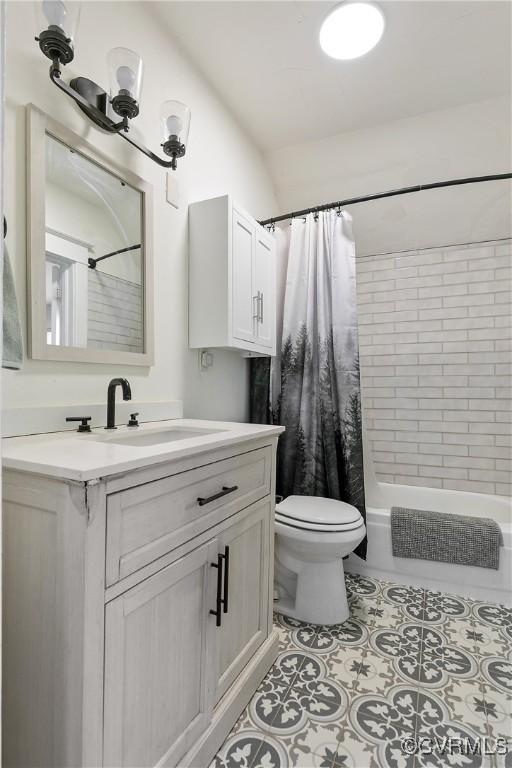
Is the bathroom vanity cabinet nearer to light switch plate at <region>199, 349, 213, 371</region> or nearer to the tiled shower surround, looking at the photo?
light switch plate at <region>199, 349, 213, 371</region>

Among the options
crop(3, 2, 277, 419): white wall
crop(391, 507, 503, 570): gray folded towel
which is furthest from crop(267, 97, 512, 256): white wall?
crop(391, 507, 503, 570): gray folded towel

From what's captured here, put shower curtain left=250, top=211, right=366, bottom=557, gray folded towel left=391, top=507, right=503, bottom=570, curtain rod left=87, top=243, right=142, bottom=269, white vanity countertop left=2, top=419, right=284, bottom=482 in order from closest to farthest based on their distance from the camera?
white vanity countertop left=2, top=419, right=284, bottom=482
curtain rod left=87, top=243, right=142, bottom=269
gray folded towel left=391, top=507, right=503, bottom=570
shower curtain left=250, top=211, right=366, bottom=557

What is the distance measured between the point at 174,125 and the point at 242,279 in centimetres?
68

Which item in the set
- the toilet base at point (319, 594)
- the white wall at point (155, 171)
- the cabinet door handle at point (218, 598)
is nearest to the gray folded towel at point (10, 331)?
the white wall at point (155, 171)

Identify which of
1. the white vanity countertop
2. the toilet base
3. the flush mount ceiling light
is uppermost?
the flush mount ceiling light

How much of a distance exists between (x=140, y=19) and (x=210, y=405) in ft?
5.38

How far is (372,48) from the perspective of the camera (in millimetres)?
1804

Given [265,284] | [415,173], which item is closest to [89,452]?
[265,284]

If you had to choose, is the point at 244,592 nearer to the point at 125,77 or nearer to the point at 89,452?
the point at 89,452

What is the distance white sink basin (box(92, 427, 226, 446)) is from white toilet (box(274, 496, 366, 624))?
2.17 feet

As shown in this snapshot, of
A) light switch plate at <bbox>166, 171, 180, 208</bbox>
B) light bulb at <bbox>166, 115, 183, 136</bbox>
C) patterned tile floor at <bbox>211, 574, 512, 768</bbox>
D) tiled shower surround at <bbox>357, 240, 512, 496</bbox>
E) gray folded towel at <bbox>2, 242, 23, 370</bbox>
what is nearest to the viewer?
gray folded towel at <bbox>2, 242, 23, 370</bbox>

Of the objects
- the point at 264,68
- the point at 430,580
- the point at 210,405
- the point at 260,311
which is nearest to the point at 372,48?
the point at 264,68

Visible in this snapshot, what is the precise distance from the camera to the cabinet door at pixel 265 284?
2098mm

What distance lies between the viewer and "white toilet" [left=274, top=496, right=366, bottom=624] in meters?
1.75
